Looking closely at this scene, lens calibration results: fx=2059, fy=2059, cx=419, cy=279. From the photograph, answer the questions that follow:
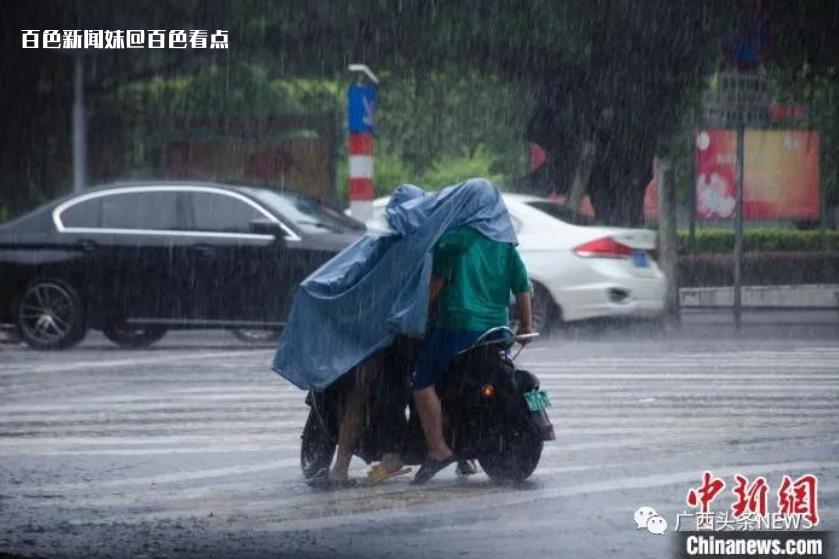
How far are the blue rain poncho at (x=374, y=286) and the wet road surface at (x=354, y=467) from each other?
62cm

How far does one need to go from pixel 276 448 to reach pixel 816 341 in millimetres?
9365

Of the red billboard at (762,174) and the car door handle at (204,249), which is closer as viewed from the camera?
the car door handle at (204,249)

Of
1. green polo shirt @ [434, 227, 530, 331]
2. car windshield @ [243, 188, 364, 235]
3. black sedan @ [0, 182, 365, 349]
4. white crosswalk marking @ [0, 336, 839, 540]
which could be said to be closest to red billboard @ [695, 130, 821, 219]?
car windshield @ [243, 188, 364, 235]

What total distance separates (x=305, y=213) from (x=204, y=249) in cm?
100

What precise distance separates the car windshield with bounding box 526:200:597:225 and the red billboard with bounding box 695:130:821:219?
26.1ft

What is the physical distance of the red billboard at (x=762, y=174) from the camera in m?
28.6

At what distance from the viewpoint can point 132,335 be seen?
19297mm

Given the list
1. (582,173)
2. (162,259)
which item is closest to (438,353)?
(162,259)

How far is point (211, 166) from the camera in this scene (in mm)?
25453

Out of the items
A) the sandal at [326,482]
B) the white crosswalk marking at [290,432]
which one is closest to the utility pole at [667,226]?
the white crosswalk marking at [290,432]

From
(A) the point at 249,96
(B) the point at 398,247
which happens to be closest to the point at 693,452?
(B) the point at 398,247

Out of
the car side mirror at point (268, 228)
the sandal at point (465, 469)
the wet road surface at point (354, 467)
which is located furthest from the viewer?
the car side mirror at point (268, 228)

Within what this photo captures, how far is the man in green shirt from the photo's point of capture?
928cm

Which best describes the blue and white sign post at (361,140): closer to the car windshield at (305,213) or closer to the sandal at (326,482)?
the car windshield at (305,213)
